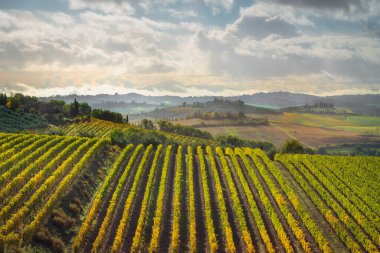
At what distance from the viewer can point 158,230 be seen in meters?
40.3

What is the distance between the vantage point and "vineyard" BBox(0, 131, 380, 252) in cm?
3906

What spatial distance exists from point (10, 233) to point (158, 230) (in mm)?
13870

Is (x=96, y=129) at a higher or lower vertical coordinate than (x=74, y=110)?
lower

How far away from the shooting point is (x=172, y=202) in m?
50.0

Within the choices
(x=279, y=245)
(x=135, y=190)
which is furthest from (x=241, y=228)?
(x=135, y=190)

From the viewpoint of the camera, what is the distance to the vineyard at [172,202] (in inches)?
1538

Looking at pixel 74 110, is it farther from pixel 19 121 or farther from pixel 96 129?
pixel 96 129

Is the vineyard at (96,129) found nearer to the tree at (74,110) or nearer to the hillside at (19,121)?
the hillside at (19,121)

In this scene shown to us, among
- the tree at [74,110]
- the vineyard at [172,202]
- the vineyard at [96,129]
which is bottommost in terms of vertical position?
the vineyard at [172,202]

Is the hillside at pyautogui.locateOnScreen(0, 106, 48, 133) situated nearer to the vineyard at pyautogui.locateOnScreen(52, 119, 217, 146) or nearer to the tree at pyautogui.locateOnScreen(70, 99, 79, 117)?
the vineyard at pyautogui.locateOnScreen(52, 119, 217, 146)

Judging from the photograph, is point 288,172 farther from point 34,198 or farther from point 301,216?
point 34,198

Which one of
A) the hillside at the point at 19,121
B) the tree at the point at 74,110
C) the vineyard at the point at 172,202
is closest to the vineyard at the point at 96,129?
the hillside at the point at 19,121

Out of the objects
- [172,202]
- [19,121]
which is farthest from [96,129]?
[172,202]

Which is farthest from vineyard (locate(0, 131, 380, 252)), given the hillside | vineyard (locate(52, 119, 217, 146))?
the hillside
